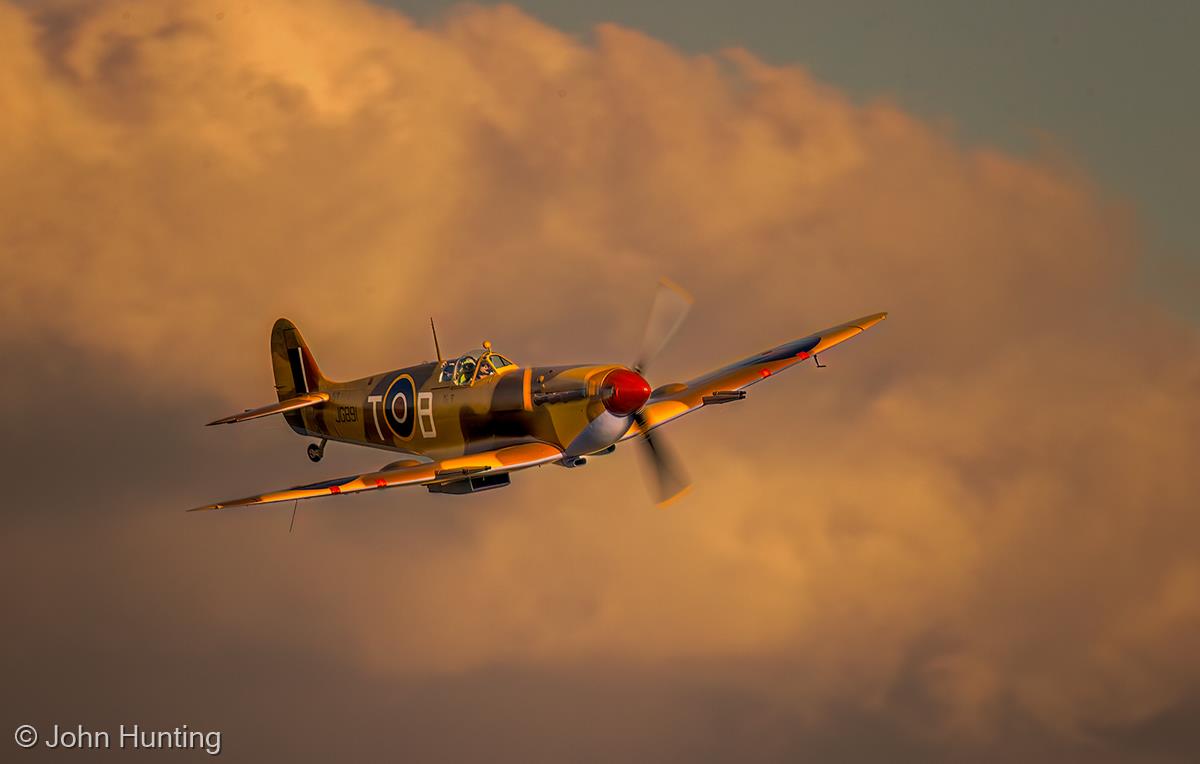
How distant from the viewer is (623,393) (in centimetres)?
3950

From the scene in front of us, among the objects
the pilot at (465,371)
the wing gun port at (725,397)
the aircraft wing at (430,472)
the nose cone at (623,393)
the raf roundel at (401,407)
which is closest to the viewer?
the aircraft wing at (430,472)

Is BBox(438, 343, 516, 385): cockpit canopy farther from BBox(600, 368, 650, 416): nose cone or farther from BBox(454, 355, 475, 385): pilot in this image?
BBox(600, 368, 650, 416): nose cone

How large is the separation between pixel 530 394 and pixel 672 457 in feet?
14.1

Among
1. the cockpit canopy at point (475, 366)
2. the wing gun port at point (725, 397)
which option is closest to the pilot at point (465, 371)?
the cockpit canopy at point (475, 366)

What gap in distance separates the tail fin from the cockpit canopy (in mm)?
7318

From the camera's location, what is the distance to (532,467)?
3991 centimetres

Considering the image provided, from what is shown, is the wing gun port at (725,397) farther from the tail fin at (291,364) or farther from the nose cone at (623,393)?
the tail fin at (291,364)

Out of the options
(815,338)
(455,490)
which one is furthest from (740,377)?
(455,490)

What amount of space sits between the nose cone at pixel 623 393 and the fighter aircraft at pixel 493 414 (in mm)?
26

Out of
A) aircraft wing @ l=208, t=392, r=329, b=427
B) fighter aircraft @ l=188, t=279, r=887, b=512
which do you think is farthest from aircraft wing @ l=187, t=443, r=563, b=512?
aircraft wing @ l=208, t=392, r=329, b=427

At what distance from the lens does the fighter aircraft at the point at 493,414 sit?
39.4 metres

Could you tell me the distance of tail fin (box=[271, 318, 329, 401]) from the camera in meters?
48.4

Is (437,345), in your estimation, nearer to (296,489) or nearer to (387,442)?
(387,442)

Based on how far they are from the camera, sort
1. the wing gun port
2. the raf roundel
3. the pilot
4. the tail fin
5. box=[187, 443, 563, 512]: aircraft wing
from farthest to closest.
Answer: the tail fin < the raf roundel < the wing gun port < the pilot < box=[187, 443, 563, 512]: aircraft wing
